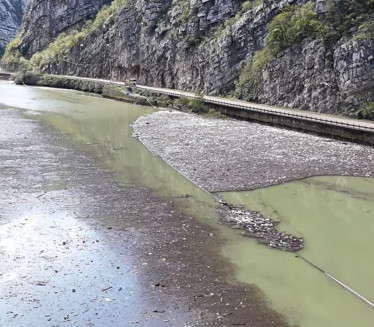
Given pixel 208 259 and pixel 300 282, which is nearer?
pixel 300 282

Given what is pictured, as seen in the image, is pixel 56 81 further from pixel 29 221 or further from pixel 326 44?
pixel 29 221

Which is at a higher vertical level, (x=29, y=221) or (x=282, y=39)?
(x=282, y=39)

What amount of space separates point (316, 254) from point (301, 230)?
2.90 meters

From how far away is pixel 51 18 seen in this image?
151 meters

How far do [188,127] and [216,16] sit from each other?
3794 centimetres

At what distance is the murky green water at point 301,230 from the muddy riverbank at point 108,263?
3.68 ft

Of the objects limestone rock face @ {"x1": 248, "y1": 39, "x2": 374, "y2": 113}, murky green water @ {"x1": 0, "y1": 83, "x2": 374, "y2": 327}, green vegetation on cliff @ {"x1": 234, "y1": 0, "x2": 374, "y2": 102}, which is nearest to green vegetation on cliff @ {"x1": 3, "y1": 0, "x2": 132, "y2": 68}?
green vegetation on cliff @ {"x1": 234, "y1": 0, "x2": 374, "y2": 102}

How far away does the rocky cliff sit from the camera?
54250mm

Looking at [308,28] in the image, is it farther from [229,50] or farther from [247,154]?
[247,154]

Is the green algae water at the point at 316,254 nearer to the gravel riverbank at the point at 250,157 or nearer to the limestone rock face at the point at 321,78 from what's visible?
the gravel riverbank at the point at 250,157

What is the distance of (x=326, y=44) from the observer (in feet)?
186

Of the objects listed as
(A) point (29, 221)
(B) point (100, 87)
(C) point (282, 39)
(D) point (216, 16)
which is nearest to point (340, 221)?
(A) point (29, 221)

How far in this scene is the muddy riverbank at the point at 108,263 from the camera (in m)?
15.5

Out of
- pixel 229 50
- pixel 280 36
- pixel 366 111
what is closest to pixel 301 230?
pixel 366 111
